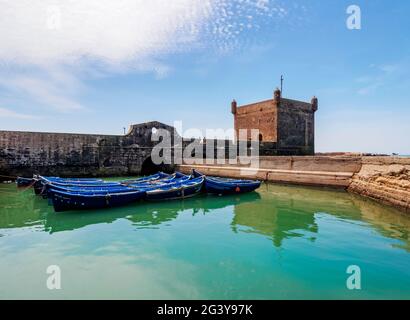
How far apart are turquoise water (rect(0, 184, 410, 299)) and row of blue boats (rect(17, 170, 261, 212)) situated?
0.47 metres

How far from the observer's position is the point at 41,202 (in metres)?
12.1

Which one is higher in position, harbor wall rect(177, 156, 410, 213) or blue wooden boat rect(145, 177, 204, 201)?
harbor wall rect(177, 156, 410, 213)

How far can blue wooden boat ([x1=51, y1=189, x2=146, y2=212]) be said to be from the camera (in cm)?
935

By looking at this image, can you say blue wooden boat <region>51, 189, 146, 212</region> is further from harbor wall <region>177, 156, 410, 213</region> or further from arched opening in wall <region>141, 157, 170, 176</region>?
arched opening in wall <region>141, 157, 170, 176</region>

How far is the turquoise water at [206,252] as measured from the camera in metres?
4.32

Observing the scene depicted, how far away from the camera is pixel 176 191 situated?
12.7 m

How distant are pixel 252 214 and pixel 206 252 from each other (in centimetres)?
440

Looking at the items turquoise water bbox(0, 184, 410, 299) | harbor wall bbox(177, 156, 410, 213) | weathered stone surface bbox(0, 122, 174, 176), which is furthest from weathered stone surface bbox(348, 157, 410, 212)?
weathered stone surface bbox(0, 122, 174, 176)

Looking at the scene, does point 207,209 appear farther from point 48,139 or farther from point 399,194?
point 48,139

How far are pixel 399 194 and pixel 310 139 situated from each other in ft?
87.8

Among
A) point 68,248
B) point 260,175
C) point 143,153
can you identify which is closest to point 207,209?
point 68,248

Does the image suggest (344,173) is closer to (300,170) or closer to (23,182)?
(300,170)

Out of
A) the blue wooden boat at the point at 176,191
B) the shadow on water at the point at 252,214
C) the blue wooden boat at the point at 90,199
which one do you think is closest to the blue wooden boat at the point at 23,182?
the shadow on water at the point at 252,214

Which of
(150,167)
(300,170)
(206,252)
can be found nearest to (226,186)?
(300,170)
